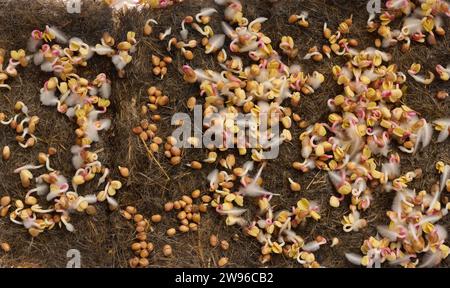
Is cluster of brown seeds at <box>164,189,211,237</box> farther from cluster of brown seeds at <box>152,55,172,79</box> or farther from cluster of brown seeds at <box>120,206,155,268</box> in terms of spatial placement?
cluster of brown seeds at <box>152,55,172,79</box>

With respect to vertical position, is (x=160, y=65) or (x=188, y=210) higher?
(x=160, y=65)

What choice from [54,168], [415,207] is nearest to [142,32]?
[54,168]

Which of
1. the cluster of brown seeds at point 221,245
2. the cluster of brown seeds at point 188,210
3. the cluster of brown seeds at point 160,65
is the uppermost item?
the cluster of brown seeds at point 160,65

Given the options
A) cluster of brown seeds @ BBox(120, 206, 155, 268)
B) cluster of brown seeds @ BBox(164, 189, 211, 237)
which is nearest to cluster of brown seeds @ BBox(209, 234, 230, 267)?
cluster of brown seeds @ BBox(164, 189, 211, 237)

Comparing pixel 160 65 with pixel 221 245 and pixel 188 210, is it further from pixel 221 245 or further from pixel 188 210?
pixel 221 245

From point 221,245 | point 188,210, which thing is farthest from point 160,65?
point 221,245

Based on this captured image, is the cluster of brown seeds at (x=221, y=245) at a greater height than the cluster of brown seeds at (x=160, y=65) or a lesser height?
lesser

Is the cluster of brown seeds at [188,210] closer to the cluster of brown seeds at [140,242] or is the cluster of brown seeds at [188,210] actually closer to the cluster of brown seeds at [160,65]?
the cluster of brown seeds at [140,242]

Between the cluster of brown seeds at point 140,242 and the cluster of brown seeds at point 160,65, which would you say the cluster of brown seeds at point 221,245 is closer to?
the cluster of brown seeds at point 140,242

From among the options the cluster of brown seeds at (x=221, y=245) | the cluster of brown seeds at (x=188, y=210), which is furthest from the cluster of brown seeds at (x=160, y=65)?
the cluster of brown seeds at (x=221, y=245)

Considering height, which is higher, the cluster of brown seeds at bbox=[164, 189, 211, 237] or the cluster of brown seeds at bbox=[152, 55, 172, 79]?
the cluster of brown seeds at bbox=[152, 55, 172, 79]

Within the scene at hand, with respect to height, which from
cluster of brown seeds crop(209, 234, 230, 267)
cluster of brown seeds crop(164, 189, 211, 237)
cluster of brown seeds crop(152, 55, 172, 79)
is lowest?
cluster of brown seeds crop(209, 234, 230, 267)
